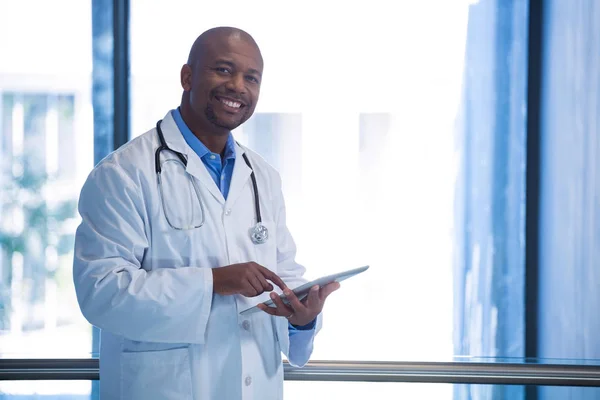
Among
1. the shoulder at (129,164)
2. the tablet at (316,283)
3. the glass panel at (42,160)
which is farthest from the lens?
the glass panel at (42,160)

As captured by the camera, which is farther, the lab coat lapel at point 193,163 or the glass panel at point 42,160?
the glass panel at point 42,160

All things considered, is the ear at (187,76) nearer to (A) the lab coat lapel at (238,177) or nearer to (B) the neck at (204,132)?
(B) the neck at (204,132)

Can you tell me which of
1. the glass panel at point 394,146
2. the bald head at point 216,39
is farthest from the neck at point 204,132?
the glass panel at point 394,146

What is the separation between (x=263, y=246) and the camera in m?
1.14

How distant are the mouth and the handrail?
56 cm

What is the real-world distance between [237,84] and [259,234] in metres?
0.30

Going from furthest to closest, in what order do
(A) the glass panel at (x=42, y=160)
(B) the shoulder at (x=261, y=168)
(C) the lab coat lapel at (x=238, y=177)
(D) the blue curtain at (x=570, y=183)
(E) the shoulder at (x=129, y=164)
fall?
(A) the glass panel at (x=42, y=160) < (D) the blue curtain at (x=570, y=183) < (B) the shoulder at (x=261, y=168) < (C) the lab coat lapel at (x=238, y=177) < (E) the shoulder at (x=129, y=164)

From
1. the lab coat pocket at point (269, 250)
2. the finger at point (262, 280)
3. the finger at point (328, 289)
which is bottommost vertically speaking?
the finger at point (328, 289)

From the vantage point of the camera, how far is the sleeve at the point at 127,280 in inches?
37.0

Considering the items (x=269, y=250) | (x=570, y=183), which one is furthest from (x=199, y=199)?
(x=570, y=183)

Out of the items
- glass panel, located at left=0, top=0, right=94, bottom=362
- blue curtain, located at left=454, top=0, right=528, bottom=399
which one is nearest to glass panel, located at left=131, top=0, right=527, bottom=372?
blue curtain, located at left=454, top=0, right=528, bottom=399

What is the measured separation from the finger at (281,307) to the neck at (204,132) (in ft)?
1.21

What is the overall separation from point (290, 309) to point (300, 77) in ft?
4.70

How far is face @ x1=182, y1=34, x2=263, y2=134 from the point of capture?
109 centimetres
